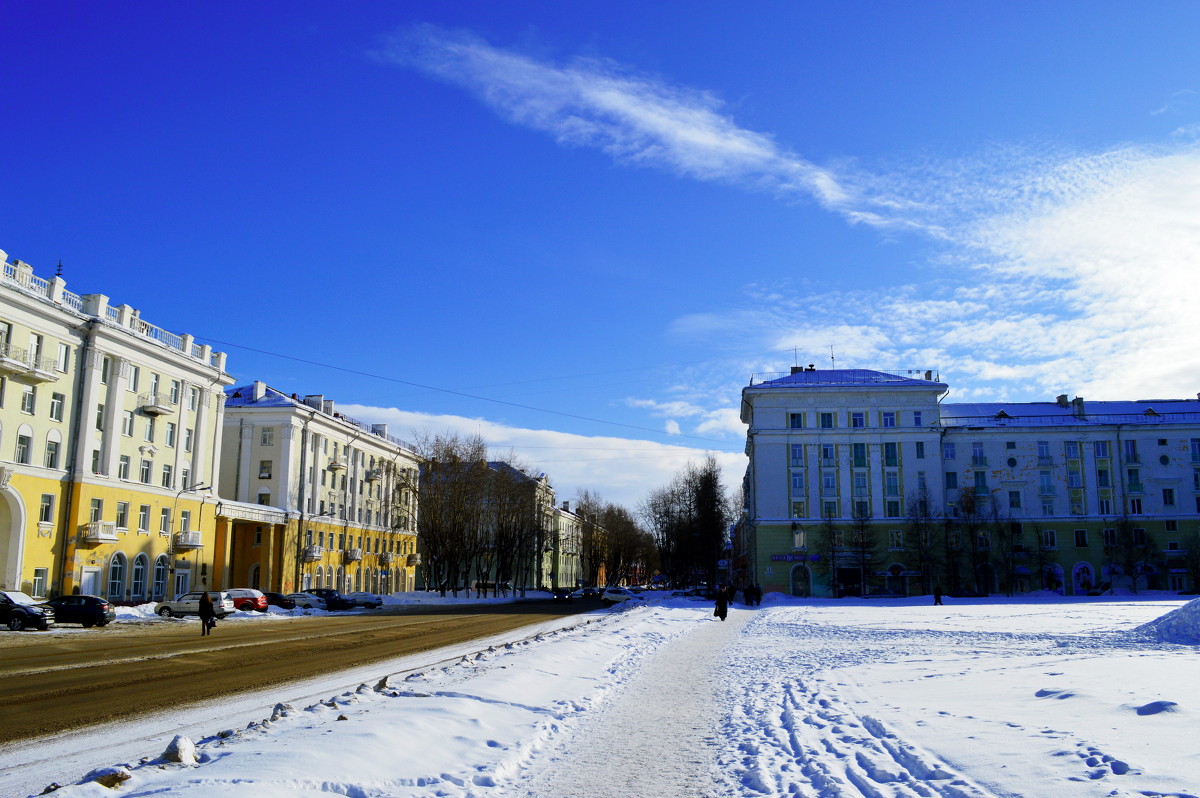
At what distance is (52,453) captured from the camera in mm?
44125

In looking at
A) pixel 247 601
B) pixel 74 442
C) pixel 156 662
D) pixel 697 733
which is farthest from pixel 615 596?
pixel 697 733

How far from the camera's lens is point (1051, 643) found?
77.8 ft

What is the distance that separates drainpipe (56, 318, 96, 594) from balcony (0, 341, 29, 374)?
14.2ft

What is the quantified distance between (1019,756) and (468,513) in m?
68.1

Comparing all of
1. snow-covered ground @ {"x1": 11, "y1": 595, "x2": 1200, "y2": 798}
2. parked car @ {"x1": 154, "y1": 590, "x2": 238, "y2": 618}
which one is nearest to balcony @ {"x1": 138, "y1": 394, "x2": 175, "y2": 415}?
parked car @ {"x1": 154, "y1": 590, "x2": 238, "y2": 618}

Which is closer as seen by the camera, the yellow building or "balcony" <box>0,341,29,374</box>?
"balcony" <box>0,341,29,374</box>

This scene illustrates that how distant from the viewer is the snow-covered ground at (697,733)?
7.71 m

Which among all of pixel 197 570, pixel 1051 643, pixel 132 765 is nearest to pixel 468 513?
pixel 197 570

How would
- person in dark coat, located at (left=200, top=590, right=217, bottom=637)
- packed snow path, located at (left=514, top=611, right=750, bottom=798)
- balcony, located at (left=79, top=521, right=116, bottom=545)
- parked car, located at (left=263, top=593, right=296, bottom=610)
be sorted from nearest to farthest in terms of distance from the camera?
packed snow path, located at (left=514, top=611, right=750, bottom=798)
person in dark coat, located at (left=200, top=590, right=217, bottom=637)
balcony, located at (left=79, top=521, right=116, bottom=545)
parked car, located at (left=263, top=593, right=296, bottom=610)

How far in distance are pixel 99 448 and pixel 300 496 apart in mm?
23349

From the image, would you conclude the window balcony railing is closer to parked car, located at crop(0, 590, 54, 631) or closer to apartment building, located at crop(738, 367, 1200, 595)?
parked car, located at crop(0, 590, 54, 631)

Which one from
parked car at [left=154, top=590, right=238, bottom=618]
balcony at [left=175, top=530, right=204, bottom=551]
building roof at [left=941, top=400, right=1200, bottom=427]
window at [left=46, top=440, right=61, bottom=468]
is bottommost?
parked car at [left=154, top=590, right=238, bottom=618]

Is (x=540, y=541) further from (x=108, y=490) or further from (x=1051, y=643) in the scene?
(x=1051, y=643)

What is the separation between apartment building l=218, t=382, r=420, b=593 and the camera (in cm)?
6481
